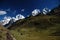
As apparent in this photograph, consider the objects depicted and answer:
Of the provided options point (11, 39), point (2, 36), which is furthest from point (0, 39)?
point (11, 39)

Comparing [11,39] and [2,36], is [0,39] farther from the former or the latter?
[11,39]

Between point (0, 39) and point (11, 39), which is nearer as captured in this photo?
point (0, 39)

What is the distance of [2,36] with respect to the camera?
68.8 ft

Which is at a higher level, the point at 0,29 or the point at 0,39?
the point at 0,29

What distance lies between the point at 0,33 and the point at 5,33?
63cm

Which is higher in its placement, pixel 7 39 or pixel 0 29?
pixel 0 29

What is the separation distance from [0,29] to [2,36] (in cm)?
136

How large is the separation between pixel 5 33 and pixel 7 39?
29.7 inches

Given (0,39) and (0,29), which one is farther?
(0,29)

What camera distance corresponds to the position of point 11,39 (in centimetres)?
2220

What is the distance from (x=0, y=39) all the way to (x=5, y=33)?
3.81 feet

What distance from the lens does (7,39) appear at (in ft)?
70.1

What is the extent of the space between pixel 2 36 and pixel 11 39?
1.61 meters
